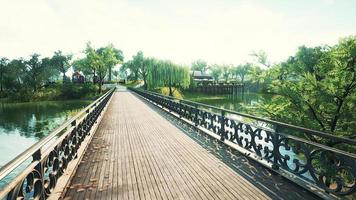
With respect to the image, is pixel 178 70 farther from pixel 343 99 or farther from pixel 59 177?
pixel 59 177

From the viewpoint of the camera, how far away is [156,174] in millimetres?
5906

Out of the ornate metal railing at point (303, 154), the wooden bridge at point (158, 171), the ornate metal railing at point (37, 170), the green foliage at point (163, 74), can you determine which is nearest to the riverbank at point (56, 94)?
the green foliage at point (163, 74)

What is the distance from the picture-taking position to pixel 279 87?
1217 centimetres

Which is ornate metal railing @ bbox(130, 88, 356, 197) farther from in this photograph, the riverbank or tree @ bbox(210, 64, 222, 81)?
tree @ bbox(210, 64, 222, 81)

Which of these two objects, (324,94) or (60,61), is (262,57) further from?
(60,61)

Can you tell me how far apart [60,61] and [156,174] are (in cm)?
9206

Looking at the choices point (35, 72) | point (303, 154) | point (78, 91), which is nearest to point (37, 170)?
point (303, 154)

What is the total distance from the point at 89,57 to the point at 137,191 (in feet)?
203

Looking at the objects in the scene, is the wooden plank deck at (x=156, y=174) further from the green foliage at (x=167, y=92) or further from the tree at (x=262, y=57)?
the green foliage at (x=167, y=92)

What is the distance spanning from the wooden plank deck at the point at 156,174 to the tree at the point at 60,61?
285 feet

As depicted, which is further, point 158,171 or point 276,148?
point 158,171

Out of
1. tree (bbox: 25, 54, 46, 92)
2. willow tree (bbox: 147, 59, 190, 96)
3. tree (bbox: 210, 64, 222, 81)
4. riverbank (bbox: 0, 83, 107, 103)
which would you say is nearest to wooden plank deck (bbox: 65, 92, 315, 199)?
willow tree (bbox: 147, 59, 190, 96)

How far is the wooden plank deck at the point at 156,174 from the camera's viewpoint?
487cm

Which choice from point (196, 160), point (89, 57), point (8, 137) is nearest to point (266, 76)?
point (196, 160)
